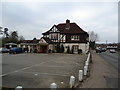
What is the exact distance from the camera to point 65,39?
45.8m

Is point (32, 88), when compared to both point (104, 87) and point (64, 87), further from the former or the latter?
point (104, 87)

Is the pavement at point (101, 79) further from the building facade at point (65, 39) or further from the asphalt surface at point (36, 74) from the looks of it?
the building facade at point (65, 39)

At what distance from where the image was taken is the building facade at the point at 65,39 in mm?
44594

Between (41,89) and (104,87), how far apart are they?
3.50 metres

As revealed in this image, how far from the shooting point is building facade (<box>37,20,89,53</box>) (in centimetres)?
4459

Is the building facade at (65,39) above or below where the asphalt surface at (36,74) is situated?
Answer: above

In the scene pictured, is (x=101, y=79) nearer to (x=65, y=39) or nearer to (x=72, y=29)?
(x=65, y=39)

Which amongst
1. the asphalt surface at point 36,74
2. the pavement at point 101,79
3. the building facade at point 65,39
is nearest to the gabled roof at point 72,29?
the building facade at point 65,39

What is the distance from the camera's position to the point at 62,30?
47250 mm

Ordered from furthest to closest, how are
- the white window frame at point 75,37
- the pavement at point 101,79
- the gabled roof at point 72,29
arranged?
the gabled roof at point 72,29
the white window frame at point 75,37
the pavement at point 101,79

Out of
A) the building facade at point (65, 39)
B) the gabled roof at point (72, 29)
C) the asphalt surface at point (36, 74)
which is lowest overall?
the asphalt surface at point (36, 74)

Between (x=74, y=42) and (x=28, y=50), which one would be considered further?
(x=28, y=50)

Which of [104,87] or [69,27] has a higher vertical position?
[69,27]

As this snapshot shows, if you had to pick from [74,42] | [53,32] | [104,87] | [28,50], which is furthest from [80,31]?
[104,87]
